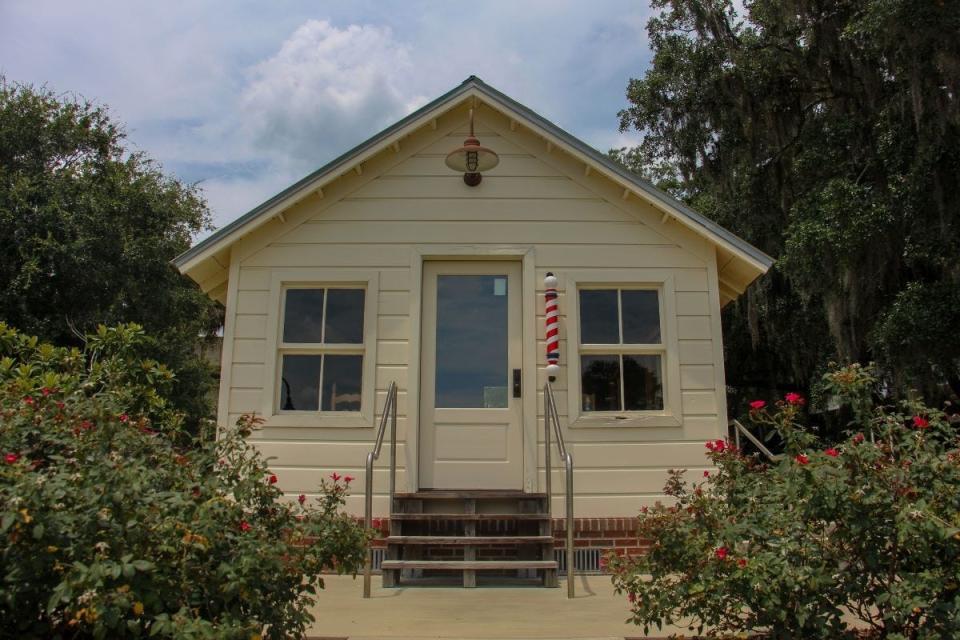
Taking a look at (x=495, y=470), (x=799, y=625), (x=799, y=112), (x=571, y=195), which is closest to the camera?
(x=799, y=625)

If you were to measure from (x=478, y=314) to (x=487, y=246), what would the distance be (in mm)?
659

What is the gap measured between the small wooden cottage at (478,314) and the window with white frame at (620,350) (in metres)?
0.02

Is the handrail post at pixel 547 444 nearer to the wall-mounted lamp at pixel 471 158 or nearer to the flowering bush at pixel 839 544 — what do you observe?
the wall-mounted lamp at pixel 471 158

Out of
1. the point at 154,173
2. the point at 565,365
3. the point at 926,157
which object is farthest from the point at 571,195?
the point at 154,173

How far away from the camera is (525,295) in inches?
260

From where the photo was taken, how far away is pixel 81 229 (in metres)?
15.4

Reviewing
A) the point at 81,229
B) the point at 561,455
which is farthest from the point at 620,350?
the point at 81,229

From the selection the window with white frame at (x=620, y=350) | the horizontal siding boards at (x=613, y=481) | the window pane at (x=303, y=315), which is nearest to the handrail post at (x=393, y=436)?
the window pane at (x=303, y=315)

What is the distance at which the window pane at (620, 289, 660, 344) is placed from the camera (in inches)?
261

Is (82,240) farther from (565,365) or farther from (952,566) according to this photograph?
(952,566)

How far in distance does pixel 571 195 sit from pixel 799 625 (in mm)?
4775

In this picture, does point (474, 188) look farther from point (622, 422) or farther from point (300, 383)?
point (622, 422)

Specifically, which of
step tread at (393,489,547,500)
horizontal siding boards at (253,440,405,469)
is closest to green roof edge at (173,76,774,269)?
horizontal siding boards at (253,440,405,469)

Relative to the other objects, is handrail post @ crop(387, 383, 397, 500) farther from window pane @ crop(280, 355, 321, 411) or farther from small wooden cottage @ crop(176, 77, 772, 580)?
window pane @ crop(280, 355, 321, 411)
